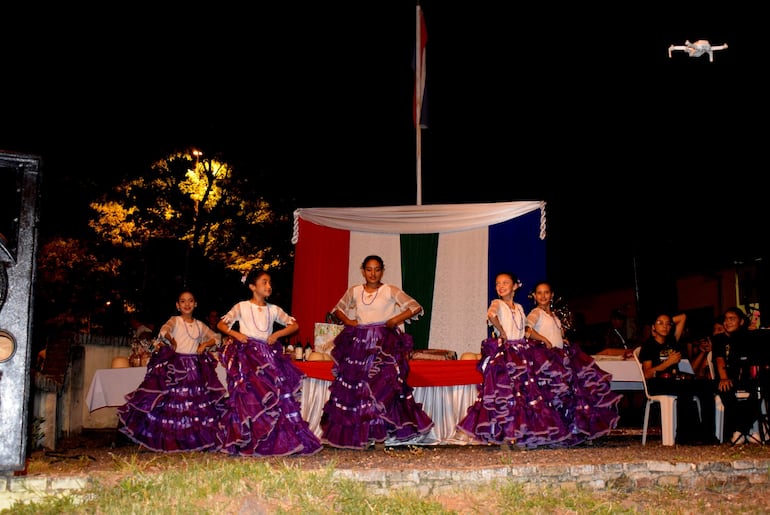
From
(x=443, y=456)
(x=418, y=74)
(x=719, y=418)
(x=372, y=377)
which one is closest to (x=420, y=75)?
(x=418, y=74)

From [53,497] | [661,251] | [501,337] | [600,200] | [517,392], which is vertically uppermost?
[600,200]

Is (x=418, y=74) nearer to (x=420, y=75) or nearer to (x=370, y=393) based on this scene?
(x=420, y=75)

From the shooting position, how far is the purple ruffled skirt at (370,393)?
778 cm

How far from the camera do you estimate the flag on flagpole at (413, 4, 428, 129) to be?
41.2 feet

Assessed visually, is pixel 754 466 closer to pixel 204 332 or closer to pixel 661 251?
pixel 204 332

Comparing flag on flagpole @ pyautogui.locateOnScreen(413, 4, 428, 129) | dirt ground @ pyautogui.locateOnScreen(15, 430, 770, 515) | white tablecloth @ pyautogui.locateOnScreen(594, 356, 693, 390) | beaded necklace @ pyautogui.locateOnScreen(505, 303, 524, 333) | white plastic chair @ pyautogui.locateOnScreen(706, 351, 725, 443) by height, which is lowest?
dirt ground @ pyautogui.locateOnScreen(15, 430, 770, 515)

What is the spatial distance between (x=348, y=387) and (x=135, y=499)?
320 centimetres

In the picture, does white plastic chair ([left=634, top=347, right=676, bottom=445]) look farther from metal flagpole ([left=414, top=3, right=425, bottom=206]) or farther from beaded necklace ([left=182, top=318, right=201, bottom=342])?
metal flagpole ([left=414, top=3, right=425, bottom=206])

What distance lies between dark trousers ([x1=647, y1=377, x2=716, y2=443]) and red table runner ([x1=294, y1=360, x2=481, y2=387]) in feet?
6.33

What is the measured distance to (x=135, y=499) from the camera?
16.2 feet

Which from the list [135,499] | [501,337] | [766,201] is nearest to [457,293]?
[501,337]

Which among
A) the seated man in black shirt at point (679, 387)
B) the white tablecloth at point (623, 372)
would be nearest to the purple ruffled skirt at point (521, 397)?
the seated man in black shirt at point (679, 387)

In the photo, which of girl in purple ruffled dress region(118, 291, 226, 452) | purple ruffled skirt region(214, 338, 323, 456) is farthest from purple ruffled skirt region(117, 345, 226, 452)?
purple ruffled skirt region(214, 338, 323, 456)

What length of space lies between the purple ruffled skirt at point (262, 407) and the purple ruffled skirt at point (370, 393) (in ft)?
1.38
